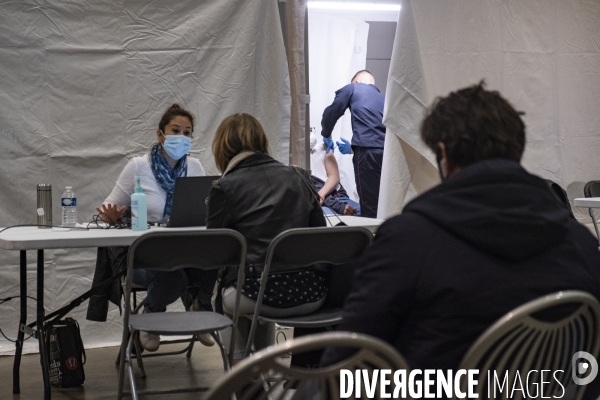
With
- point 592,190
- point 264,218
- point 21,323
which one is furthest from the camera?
point 592,190

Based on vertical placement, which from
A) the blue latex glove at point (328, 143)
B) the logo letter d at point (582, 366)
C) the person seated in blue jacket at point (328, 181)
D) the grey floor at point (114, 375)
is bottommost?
the grey floor at point (114, 375)

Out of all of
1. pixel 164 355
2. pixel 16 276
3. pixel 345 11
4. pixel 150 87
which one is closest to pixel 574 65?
pixel 345 11

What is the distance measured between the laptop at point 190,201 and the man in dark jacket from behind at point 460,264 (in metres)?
1.73

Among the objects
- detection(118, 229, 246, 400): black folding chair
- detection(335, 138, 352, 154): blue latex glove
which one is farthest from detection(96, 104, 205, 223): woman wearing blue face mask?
detection(335, 138, 352, 154): blue latex glove

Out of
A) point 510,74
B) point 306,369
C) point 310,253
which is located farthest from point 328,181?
point 306,369

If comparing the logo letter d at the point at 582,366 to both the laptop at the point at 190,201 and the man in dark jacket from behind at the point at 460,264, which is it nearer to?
the man in dark jacket from behind at the point at 460,264

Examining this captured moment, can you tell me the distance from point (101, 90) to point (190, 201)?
150 cm

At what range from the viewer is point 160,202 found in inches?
144

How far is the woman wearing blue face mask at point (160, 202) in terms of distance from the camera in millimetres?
3416

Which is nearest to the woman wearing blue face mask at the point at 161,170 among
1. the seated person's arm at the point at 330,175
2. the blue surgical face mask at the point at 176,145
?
the blue surgical face mask at the point at 176,145

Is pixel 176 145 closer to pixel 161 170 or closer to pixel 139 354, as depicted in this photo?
pixel 161 170

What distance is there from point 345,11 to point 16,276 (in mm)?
3818

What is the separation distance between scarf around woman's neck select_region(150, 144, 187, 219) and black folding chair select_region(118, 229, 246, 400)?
1.12 metres

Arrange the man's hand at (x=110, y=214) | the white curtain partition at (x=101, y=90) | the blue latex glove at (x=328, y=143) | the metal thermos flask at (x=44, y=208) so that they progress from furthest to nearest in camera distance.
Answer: the blue latex glove at (x=328, y=143), the white curtain partition at (x=101, y=90), the metal thermos flask at (x=44, y=208), the man's hand at (x=110, y=214)
